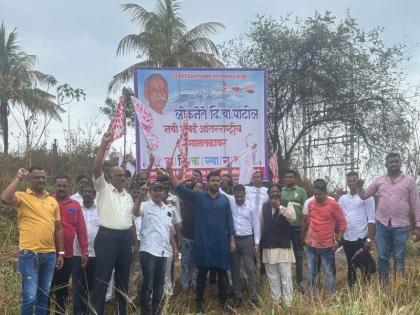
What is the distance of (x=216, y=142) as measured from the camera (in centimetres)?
1002

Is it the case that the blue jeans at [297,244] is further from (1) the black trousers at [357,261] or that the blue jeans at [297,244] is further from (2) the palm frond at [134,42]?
(2) the palm frond at [134,42]

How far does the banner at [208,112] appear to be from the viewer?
9906mm

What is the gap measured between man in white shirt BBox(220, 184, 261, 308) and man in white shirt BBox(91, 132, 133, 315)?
1.82 metres

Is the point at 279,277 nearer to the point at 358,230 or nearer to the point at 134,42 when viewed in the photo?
the point at 358,230

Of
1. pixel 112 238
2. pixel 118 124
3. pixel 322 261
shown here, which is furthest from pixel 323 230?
pixel 118 124

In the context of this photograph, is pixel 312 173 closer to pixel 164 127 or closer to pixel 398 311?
pixel 164 127

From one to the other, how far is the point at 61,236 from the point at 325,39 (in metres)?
10.5

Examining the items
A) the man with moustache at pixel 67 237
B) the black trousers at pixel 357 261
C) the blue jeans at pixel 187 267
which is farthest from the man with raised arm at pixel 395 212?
the man with moustache at pixel 67 237

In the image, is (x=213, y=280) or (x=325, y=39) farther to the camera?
(x=325, y=39)

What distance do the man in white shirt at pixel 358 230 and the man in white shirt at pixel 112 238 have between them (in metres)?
3.31

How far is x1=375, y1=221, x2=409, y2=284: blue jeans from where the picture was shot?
22.5ft

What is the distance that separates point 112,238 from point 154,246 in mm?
731

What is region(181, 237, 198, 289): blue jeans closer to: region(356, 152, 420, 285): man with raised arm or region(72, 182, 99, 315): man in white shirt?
region(72, 182, 99, 315): man in white shirt

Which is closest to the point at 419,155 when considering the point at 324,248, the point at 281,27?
the point at 281,27
